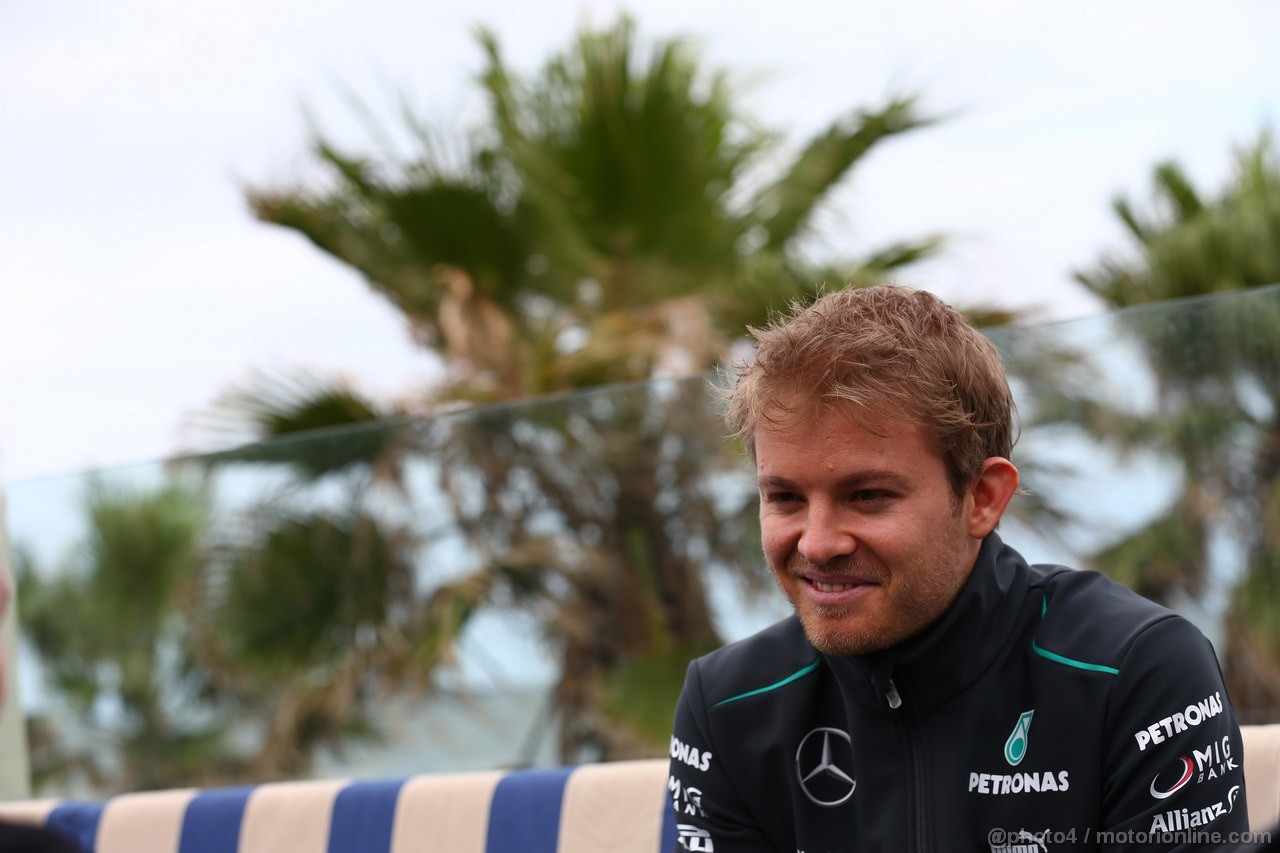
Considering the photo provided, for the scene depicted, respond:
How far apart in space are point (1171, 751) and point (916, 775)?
0.33 meters

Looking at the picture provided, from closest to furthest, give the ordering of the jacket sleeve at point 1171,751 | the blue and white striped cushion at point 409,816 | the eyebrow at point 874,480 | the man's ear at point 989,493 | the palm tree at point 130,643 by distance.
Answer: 1. the jacket sleeve at point 1171,751
2. the eyebrow at point 874,480
3. the man's ear at point 989,493
4. the blue and white striped cushion at point 409,816
5. the palm tree at point 130,643

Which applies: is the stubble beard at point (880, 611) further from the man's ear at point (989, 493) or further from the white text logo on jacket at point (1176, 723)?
the white text logo on jacket at point (1176, 723)

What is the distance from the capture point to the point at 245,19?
10.1m

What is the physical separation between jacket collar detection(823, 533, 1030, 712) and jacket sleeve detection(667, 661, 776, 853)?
24 cm

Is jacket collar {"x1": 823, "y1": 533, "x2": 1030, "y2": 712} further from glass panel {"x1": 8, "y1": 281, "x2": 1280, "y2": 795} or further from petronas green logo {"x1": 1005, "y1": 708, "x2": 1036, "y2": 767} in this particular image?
glass panel {"x1": 8, "y1": 281, "x2": 1280, "y2": 795}

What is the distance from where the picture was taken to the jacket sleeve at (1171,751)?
168 centimetres

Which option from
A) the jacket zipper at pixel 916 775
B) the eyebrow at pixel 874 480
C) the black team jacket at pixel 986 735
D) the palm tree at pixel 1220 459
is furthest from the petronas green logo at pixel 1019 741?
the palm tree at pixel 1220 459

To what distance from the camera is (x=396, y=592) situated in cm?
430

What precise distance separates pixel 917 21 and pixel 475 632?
405cm

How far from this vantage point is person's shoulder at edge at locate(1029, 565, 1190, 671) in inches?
71.2

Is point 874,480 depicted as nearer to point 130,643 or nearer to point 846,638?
point 846,638

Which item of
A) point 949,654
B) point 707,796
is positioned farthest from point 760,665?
point 949,654

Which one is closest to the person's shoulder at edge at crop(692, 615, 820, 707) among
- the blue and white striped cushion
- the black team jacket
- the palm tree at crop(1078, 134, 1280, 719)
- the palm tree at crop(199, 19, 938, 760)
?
the black team jacket

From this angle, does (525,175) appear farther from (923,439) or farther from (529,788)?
(923,439)
